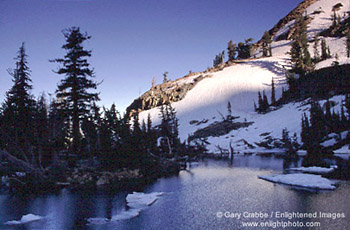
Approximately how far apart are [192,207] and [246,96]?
9507 cm

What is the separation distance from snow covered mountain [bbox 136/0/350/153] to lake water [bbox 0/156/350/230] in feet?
142

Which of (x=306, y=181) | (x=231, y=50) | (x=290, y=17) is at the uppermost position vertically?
(x=290, y=17)

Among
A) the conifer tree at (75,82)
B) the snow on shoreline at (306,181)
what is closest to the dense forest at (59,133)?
the conifer tree at (75,82)

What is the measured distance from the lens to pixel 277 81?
4318 inches

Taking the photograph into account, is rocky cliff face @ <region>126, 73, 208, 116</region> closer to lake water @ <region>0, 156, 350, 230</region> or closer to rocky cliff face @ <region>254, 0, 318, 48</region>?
rocky cliff face @ <region>254, 0, 318, 48</region>

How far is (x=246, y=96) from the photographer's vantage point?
355 ft

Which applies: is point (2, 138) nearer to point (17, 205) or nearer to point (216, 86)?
point (17, 205)

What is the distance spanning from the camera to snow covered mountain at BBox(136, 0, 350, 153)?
69.4m

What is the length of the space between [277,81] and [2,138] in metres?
103

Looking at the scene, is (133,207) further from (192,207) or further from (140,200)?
(192,207)

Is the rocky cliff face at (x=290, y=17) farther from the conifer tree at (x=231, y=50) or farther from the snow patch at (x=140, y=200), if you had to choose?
the snow patch at (x=140, y=200)

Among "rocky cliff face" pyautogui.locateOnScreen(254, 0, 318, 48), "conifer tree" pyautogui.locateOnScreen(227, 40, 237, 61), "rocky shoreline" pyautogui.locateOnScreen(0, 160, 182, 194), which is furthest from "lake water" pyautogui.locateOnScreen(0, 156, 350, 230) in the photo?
"rocky cliff face" pyautogui.locateOnScreen(254, 0, 318, 48)

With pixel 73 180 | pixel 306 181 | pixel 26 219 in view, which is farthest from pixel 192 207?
pixel 73 180

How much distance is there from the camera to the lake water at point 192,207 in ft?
48.4
